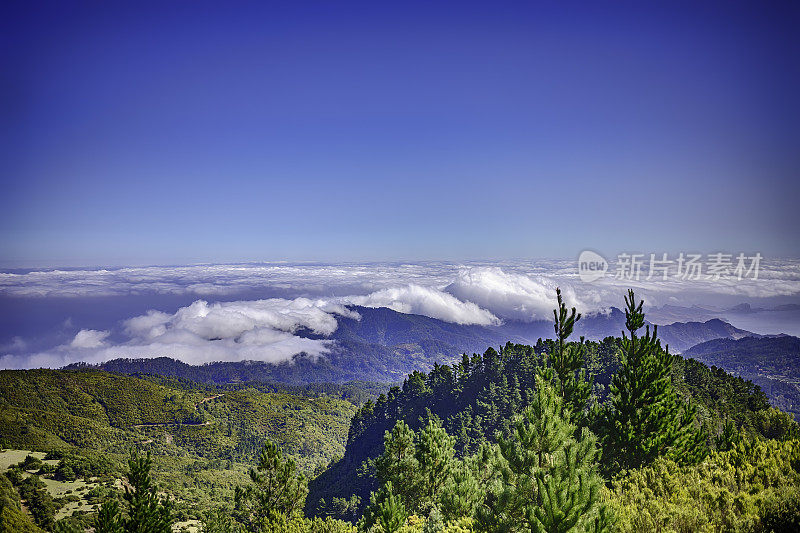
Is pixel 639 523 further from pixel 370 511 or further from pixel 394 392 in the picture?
pixel 394 392

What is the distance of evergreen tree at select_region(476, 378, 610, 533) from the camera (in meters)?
11.8

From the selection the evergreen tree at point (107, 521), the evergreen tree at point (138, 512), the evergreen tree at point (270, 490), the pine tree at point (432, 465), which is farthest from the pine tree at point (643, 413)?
the evergreen tree at point (107, 521)

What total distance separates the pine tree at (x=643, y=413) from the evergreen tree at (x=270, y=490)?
22.2 meters

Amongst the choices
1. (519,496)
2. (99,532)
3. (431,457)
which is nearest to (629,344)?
(519,496)

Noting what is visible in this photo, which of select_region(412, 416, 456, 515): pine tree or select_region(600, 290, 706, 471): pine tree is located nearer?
select_region(600, 290, 706, 471): pine tree

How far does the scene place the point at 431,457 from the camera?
27.3m

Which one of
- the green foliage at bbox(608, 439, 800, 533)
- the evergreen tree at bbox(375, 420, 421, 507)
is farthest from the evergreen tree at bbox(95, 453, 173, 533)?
the green foliage at bbox(608, 439, 800, 533)

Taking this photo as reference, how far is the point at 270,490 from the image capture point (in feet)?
101

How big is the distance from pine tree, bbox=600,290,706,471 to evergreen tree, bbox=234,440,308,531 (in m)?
22.2

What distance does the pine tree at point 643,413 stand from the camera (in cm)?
2103

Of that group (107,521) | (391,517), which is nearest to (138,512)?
(107,521)

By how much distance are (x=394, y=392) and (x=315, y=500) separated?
32354mm

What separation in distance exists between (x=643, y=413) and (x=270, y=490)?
26.0m

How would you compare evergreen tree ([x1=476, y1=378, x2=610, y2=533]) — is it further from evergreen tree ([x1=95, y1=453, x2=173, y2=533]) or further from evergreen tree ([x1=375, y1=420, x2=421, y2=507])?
evergreen tree ([x1=95, y1=453, x2=173, y2=533])
